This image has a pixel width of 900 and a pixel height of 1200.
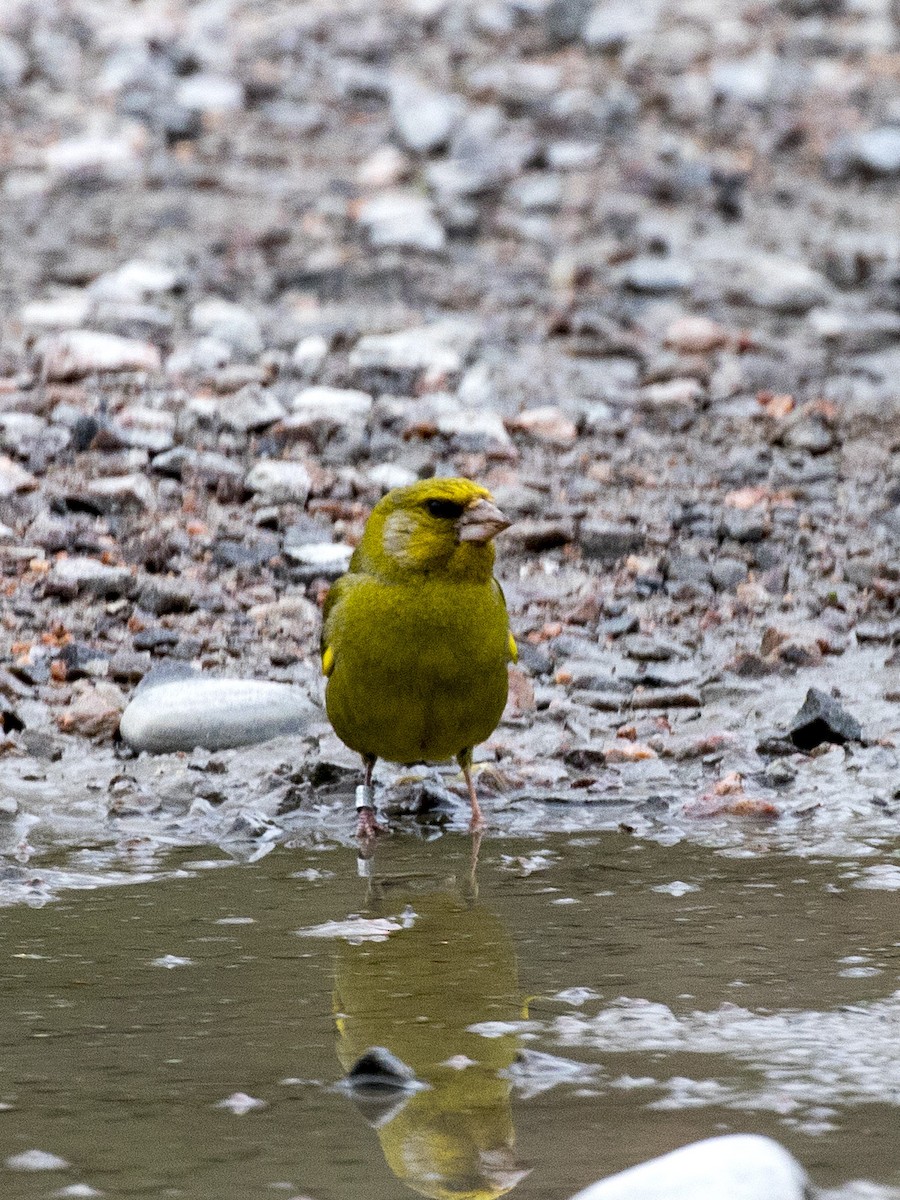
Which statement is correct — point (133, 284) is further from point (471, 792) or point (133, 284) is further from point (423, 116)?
point (471, 792)

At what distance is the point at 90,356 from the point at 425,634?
13.5ft

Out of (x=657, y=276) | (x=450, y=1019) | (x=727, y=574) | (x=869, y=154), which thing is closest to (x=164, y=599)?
(x=727, y=574)

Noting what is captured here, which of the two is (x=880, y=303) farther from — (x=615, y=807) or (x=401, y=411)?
(x=615, y=807)

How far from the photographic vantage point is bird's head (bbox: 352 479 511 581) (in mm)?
5172

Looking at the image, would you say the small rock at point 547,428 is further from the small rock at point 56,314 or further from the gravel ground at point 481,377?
the small rock at point 56,314

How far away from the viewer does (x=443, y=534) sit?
17.1 feet

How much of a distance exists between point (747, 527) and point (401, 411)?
1703 mm

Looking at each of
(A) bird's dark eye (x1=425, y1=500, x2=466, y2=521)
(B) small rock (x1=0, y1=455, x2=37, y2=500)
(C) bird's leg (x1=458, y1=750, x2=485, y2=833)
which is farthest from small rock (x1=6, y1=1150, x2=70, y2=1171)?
(B) small rock (x1=0, y1=455, x2=37, y2=500)

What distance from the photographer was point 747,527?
297 inches

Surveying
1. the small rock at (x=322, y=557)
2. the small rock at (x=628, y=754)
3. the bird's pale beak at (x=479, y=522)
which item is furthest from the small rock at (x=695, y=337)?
the bird's pale beak at (x=479, y=522)

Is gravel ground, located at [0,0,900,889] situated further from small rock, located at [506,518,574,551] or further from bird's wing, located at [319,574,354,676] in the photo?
bird's wing, located at [319,574,354,676]

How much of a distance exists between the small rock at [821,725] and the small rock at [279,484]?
2539 millimetres

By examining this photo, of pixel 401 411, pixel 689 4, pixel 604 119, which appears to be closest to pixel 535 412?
pixel 401 411

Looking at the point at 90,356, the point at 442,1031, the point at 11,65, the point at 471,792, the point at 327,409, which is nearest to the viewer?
the point at 442,1031
